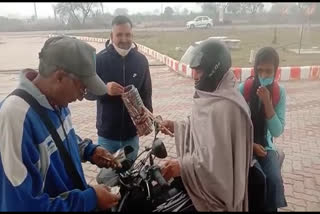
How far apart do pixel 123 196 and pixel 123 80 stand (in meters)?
1.51

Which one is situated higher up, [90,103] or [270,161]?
[270,161]

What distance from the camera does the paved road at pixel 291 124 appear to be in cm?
397

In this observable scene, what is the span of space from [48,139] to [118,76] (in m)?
1.67

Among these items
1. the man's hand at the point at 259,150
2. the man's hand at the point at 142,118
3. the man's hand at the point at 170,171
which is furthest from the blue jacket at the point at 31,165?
the man's hand at the point at 259,150

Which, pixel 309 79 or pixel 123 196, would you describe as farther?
pixel 309 79

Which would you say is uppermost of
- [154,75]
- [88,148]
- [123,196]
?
[88,148]

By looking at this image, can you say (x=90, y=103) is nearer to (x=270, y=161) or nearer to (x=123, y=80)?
(x=123, y=80)

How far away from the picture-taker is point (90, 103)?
328 inches

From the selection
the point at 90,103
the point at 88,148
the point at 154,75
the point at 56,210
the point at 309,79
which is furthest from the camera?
the point at 154,75

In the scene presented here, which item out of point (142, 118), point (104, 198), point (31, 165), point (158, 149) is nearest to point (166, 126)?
point (142, 118)

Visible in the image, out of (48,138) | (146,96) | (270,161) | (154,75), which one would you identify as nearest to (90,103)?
(154,75)

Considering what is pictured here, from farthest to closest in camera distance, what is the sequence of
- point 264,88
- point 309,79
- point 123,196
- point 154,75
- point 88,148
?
point 154,75, point 309,79, point 264,88, point 88,148, point 123,196

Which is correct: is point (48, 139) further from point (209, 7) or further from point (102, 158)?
point (209, 7)

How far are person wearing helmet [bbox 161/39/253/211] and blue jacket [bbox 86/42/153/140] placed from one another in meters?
1.23
